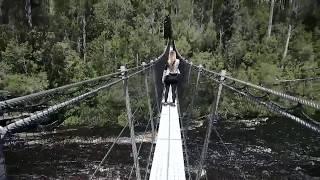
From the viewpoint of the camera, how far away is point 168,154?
357 centimetres

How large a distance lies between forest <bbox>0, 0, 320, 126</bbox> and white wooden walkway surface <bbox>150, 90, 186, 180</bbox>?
11493mm

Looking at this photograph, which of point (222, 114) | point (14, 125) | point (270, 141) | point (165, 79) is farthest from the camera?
point (222, 114)

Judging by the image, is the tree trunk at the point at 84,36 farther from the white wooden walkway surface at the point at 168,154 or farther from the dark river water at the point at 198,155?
the white wooden walkway surface at the point at 168,154

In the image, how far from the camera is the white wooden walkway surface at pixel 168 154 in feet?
10.7

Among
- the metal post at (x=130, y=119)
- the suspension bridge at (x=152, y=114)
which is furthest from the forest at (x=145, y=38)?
the metal post at (x=130, y=119)

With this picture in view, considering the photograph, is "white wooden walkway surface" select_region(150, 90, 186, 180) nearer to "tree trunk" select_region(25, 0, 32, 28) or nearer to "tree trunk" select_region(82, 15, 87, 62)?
"tree trunk" select_region(82, 15, 87, 62)

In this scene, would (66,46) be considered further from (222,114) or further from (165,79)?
(165,79)

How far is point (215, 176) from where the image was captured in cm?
893

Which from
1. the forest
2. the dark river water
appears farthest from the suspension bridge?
the forest

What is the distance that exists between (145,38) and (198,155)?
12355 millimetres

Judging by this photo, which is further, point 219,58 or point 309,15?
point 309,15

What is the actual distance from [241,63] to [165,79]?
48.9 ft

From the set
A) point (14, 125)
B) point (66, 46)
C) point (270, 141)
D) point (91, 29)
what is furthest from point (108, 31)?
point (14, 125)

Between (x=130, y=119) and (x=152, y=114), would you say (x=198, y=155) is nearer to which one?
(x=152, y=114)
